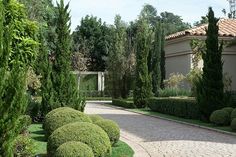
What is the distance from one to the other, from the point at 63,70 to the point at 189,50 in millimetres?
13836

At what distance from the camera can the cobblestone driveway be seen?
11.1 metres

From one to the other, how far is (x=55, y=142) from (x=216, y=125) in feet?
32.7

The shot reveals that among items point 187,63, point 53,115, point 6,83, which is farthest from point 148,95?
point 6,83

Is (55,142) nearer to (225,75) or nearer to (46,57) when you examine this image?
(46,57)

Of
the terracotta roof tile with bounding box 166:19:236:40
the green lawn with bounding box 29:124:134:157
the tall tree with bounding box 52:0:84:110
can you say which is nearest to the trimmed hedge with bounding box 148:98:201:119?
the tall tree with bounding box 52:0:84:110

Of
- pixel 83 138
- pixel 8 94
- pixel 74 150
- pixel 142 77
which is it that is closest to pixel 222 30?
pixel 142 77

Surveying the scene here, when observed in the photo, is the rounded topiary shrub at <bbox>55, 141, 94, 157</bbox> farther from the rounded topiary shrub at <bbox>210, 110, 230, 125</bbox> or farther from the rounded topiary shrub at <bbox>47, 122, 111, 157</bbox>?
the rounded topiary shrub at <bbox>210, 110, 230, 125</bbox>

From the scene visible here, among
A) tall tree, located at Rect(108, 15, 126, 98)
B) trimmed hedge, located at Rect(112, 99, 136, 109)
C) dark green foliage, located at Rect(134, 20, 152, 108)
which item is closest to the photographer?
dark green foliage, located at Rect(134, 20, 152, 108)

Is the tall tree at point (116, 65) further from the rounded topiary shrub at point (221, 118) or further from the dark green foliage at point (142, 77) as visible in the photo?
the rounded topiary shrub at point (221, 118)

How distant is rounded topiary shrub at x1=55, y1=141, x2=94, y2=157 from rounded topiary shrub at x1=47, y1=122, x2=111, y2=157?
Answer: 536 millimetres

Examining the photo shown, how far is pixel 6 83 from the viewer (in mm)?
5184

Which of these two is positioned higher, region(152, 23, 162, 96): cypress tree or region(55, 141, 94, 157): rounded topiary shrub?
region(152, 23, 162, 96): cypress tree

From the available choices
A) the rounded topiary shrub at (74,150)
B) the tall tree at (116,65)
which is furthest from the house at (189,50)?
the rounded topiary shrub at (74,150)

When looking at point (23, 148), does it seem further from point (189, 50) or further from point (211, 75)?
point (189, 50)
